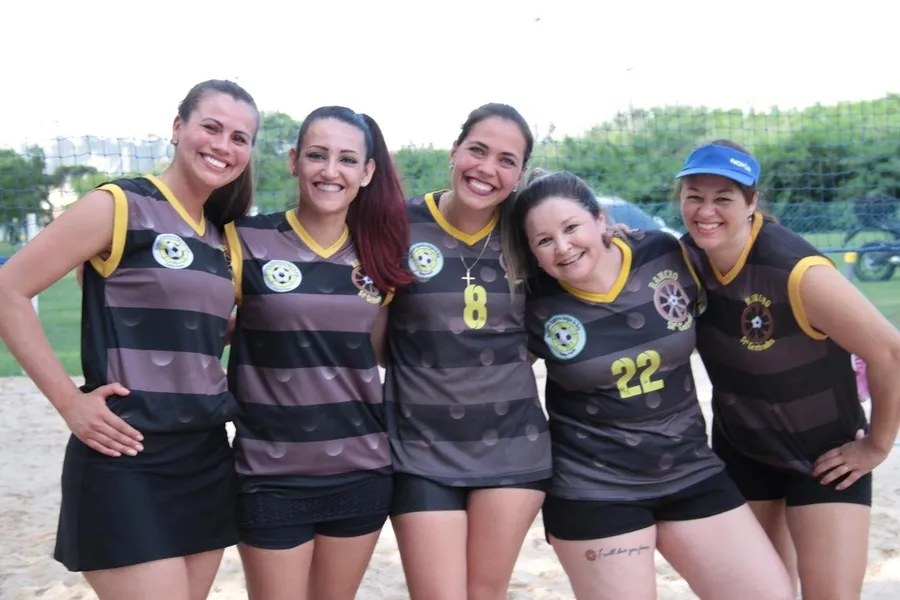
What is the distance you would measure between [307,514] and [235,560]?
245 cm

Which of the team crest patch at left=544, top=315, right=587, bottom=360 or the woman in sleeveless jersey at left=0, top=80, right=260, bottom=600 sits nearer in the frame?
the woman in sleeveless jersey at left=0, top=80, right=260, bottom=600

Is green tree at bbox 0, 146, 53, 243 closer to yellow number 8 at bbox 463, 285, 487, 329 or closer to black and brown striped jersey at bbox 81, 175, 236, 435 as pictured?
black and brown striped jersey at bbox 81, 175, 236, 435

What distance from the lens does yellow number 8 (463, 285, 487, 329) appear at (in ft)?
8.98

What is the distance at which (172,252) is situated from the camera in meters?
2.33

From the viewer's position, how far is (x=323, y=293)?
2.57 metres

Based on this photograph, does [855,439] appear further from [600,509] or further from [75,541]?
[75,541]

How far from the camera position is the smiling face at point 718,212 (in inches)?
105

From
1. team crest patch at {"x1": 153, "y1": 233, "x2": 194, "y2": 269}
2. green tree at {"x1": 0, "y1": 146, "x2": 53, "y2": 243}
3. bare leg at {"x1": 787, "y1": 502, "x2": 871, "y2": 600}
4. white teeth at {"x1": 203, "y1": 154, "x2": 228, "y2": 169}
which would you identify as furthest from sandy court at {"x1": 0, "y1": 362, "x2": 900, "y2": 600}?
green tree at {"x1": 0, "y1": 146, "x2": 53, "y2": 243}

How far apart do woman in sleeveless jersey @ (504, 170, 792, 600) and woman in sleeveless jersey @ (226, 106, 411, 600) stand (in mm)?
536

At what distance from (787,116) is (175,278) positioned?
1161 cm

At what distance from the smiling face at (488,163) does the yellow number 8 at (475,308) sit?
0.28 metres

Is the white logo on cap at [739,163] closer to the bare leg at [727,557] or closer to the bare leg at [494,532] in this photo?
the bare leg at [727,557]

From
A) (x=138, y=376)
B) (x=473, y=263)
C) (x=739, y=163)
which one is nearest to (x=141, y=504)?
(x=138, y=376)

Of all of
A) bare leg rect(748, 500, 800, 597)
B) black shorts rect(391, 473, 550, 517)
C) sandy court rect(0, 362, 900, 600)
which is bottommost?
sandy court rect(0, 362, 900, 600)
